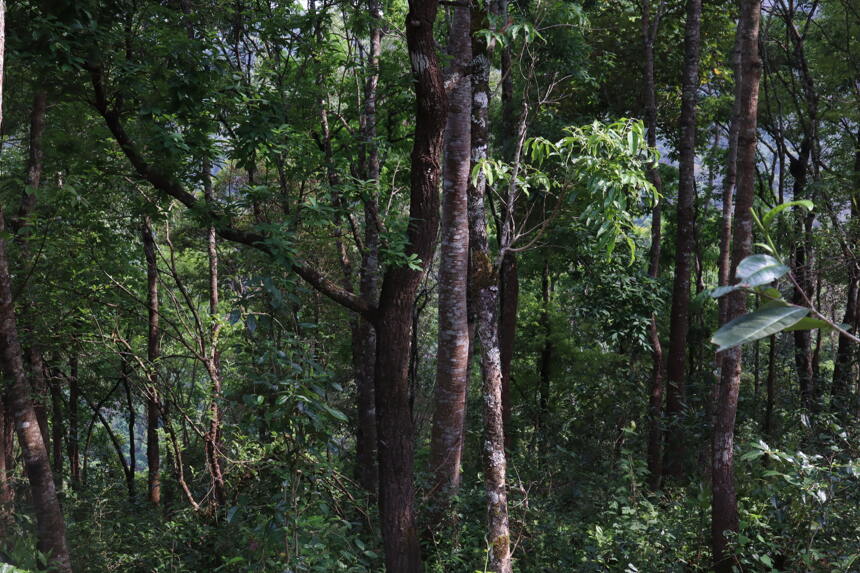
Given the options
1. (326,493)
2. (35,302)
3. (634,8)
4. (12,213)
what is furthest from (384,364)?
(634,8)

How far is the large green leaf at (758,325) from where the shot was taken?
96cm

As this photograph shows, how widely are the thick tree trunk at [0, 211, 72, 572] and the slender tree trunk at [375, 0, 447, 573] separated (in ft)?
9.73

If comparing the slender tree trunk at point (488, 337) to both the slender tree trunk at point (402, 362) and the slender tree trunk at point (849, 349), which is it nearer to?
the slender tree trunk at point (402, 362)

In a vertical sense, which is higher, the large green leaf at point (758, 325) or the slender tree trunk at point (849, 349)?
the slender tree trunk at point (849, 349)

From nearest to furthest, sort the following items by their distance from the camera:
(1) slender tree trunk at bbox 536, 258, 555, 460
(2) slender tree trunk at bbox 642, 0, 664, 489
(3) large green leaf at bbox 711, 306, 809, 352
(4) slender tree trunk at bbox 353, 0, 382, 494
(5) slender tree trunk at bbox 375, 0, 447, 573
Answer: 1. (3) large green leaf at bbox 711, 306, 809, 352
2. (5) slender tree trunk at bbox 375, 0, 447, 573
3. (4) slender tree trunk at bbox 353, 0, 382, 494
4. (2) slender tree trunk at bbox 642, 0, 664, 489
5. (1) slender tree trunk at bbox 536, 258, 555, 460

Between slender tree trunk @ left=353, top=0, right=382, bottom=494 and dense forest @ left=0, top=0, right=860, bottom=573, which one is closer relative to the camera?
dense forest @ left=0, top=0, right=860, bottom=573

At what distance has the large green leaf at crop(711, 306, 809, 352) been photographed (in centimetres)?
96

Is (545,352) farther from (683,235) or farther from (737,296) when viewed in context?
(737,296)

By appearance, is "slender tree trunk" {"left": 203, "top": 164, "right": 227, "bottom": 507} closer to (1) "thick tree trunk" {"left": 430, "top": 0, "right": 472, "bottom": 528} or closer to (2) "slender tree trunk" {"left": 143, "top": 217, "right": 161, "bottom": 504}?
(2) "slender tree trunk" {"left": 143, "top": 217, "right": 161, "bottom": 504}

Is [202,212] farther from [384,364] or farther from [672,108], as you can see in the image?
[672,108]

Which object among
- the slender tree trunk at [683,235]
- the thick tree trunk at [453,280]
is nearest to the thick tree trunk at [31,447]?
the thick tree trunk at [453,280]

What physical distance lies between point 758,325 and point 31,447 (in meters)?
6.49

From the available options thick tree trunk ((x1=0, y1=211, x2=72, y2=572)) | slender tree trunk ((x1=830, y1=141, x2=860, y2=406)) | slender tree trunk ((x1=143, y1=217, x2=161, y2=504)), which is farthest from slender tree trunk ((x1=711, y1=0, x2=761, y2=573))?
slender tree trunk ((x1=143, y1=217, x2=161, y2=504))

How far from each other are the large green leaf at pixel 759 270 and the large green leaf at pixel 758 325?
2.1 inches
